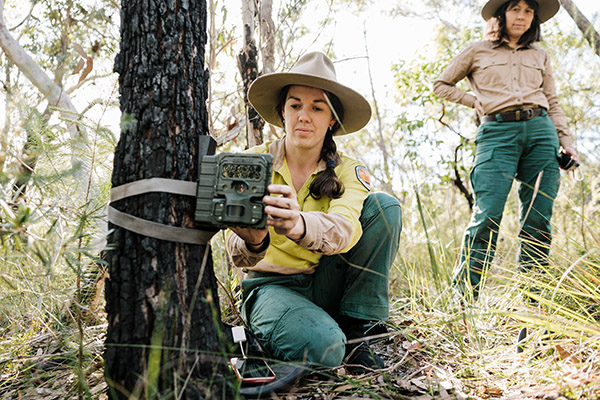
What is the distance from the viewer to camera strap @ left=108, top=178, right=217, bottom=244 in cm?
128

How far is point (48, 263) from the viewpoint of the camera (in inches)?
Result: 41.2

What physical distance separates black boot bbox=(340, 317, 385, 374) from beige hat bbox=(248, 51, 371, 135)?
2.90 ft

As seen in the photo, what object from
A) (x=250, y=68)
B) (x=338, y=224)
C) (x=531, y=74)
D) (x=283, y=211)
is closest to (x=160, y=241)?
(x=283, y=211)

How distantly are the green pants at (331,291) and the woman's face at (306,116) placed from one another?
40 centimetres

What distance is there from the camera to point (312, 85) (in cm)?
198

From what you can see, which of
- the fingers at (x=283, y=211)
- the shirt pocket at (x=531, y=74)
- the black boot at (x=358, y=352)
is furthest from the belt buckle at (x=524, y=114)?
the fingers at (x=283, y=211)

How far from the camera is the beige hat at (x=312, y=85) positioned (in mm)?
1962

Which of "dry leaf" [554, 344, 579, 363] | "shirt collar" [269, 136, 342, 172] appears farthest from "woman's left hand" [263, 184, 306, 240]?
"dry leaf" [554, 344, 579, 363]

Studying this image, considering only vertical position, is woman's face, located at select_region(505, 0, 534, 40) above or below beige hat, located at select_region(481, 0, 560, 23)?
below

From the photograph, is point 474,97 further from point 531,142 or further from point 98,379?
point 98,379

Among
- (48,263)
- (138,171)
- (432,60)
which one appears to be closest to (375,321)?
(138,171)

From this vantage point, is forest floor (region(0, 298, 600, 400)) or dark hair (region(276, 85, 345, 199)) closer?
forest floor (region(0, 298, 600, 400))

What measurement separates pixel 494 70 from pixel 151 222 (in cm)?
251

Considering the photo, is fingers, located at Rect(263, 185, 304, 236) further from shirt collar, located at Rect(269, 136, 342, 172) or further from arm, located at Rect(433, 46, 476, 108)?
arm, located at Rect(433, 46, 476, 108)
